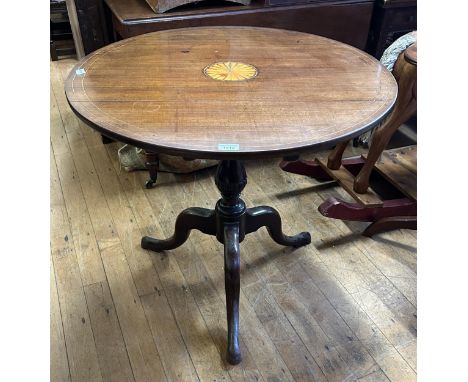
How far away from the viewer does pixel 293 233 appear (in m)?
1.78

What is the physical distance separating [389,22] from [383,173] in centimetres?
75

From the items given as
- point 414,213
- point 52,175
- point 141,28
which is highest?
point 141,28

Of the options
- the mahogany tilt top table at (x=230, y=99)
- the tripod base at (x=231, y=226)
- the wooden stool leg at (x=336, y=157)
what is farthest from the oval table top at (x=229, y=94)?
the wooden stool leg at (x=336, y=157)

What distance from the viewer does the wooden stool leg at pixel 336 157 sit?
6.22 ft

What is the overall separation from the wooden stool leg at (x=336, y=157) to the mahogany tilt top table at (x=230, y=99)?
1.69 ft

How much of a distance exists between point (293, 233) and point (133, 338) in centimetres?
75

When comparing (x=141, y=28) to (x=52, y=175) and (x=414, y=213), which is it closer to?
(x=52, y=175)

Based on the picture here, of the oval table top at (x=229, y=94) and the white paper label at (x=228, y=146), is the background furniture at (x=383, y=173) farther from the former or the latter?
the white paper label at (x=228, y=146)

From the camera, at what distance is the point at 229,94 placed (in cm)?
107

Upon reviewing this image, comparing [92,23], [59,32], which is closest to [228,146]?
[92,23]

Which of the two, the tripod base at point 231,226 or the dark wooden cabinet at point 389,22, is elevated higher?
the dark wooden cabinet at point 389,22

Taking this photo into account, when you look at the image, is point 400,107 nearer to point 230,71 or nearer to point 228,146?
point 230,71

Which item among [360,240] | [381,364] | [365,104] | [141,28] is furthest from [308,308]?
[141,28]

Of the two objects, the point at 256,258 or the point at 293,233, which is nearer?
the point at 256,258
